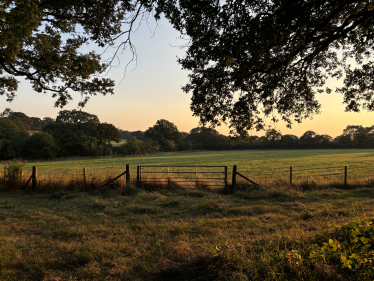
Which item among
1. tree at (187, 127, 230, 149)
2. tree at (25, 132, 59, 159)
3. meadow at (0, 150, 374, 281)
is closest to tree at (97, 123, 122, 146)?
tree at (25, 132, 59, 159)

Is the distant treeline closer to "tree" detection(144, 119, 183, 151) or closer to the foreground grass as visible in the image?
"tree" detection(144, 119, 183, 151)

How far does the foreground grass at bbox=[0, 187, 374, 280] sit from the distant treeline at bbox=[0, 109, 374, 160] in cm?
338

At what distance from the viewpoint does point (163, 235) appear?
554cm

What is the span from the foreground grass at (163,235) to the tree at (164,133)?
82407 mm

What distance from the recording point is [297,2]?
5.95 metres

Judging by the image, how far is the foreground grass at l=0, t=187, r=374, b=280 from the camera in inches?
138

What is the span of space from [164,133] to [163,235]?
90.2m

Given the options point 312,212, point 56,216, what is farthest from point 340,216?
point 56,216

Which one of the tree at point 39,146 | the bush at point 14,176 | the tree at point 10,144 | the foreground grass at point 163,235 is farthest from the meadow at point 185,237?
the tree at point 10,144

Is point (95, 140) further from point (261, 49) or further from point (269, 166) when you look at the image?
point (261, 49)

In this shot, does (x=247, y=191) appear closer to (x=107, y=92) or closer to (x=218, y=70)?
(x=218, y=70)

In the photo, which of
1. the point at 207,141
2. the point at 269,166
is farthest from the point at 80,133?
the point at 207,141

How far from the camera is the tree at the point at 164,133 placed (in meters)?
93.3

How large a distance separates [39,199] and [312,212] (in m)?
11.8
